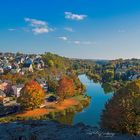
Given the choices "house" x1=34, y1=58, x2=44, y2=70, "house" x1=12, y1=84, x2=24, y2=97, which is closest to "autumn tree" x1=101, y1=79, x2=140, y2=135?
"house" x1=12, y1=84, x2=24, y2=97

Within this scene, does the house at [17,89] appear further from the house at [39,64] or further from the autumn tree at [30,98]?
the house at [39,64]

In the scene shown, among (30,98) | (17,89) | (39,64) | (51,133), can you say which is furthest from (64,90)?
(39,64)

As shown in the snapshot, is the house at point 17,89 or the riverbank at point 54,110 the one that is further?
the house at point 17,89

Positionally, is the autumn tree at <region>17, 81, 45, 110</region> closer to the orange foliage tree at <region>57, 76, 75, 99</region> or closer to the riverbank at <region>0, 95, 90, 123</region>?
the riverbank at <region>0, 95, 90, 123</region>

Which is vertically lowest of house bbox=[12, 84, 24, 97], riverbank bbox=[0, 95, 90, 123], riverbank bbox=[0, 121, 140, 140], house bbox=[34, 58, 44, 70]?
riverbank bbox=[0, 95, 90, 123]

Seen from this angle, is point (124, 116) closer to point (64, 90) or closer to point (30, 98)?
point (30, 98)

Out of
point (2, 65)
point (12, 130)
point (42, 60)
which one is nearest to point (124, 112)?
point (12, 130)

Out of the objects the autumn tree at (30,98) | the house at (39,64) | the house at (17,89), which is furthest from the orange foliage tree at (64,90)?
the house at (39,64)
